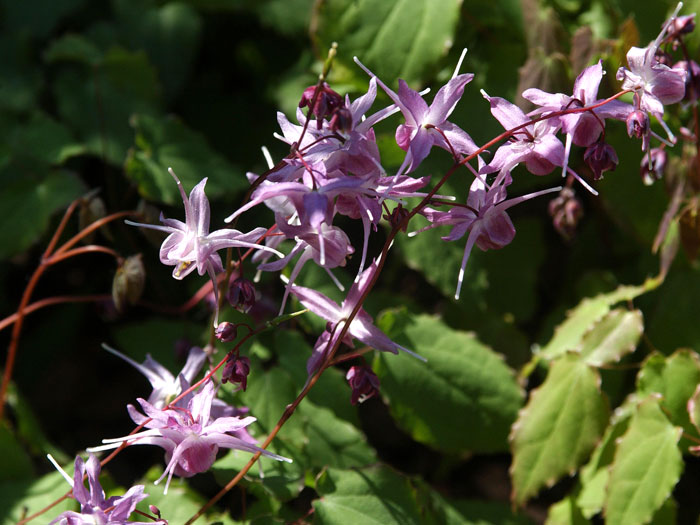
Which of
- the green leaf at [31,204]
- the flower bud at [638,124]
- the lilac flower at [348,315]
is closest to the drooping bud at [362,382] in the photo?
the lilac flower at [348,315]

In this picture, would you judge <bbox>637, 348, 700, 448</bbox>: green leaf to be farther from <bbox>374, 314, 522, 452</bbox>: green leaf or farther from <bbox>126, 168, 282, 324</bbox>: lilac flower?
<bbox>126, 168, 282, 324</bbox>: lilac flower

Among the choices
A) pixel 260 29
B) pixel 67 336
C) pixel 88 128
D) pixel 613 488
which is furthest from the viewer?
pixel 260 29

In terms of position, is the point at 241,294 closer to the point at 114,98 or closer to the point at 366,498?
the point at 366,498

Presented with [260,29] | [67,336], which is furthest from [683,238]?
[67,336]

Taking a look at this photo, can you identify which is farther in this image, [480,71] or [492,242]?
[480,71]

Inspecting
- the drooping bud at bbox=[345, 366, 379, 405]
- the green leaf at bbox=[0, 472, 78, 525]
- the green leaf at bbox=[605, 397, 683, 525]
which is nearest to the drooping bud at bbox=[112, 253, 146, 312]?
the green leaf at bbox=[0, 472, 78, 525]

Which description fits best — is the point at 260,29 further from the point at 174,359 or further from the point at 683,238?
the point at 683,238
